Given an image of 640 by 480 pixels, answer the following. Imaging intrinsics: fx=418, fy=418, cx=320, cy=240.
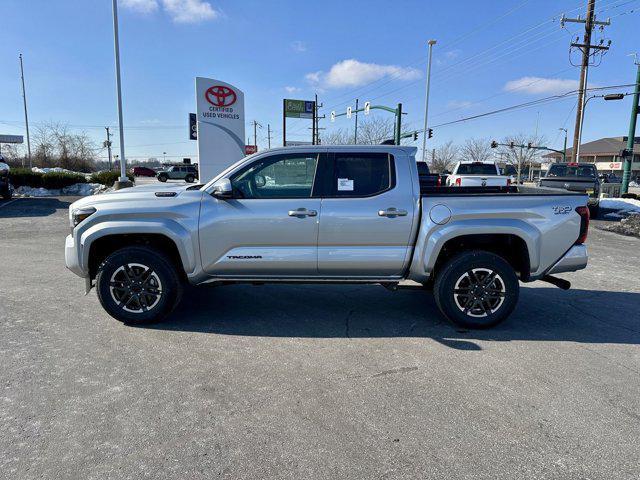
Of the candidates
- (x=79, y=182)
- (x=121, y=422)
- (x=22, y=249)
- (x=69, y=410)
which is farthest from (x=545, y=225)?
(x=79, y=182)

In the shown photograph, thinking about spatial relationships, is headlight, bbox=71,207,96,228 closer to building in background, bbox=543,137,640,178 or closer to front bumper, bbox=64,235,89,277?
front bumper, bbox=64,235,89,277

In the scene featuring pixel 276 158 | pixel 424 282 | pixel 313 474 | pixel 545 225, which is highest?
pixel 276 158

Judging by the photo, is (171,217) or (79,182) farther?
(79,182)

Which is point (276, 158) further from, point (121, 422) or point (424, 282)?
point (121, 422)

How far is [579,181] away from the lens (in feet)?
47.3

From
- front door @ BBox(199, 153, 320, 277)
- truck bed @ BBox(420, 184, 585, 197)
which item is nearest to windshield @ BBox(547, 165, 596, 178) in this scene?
truck bed @ BBox(420, 184, 585, 197)

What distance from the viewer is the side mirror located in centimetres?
422

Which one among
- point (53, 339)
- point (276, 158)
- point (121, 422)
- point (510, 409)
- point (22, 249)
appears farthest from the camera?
point (22, 249)

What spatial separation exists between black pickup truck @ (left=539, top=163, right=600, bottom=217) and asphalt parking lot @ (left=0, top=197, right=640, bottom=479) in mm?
10261

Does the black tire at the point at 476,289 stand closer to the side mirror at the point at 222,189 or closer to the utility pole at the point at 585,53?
the side mirror at the point at 222,189

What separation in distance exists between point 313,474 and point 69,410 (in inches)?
72.7

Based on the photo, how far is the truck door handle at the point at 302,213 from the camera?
172 inches

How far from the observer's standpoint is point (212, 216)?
14.4ft

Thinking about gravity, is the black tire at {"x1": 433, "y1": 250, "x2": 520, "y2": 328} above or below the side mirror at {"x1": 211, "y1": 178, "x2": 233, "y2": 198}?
below
